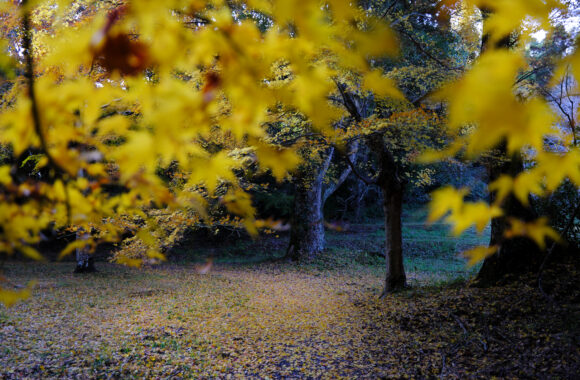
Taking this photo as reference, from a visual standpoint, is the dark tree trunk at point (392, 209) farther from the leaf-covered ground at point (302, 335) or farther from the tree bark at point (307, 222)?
the tree bark at point (307, 222)

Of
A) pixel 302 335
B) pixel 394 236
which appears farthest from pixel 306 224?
pixel 302 335

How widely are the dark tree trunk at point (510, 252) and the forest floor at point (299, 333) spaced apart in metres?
0.38

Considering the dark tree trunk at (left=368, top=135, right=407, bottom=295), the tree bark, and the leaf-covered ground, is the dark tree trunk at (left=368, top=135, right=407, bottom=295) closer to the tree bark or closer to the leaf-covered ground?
the leaf-covered ground

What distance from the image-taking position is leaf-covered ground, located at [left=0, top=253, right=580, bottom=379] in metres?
4.16

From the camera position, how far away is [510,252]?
6281mm

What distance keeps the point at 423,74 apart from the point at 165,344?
Answer: 6.27 m

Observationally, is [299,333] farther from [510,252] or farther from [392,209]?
[510,252]

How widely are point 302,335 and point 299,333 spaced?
11 centimetres

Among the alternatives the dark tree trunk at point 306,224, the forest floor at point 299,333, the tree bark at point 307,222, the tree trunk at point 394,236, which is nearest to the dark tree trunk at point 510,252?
the forest floor at point 299,333

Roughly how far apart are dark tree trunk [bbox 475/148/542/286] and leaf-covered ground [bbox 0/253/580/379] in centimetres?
43

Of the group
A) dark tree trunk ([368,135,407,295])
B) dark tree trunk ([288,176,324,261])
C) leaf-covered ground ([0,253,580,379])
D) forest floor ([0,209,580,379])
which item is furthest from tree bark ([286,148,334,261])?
dark tree trunk ([368,135,407,295])

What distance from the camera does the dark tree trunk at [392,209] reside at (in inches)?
288

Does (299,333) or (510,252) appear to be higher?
(510,252)

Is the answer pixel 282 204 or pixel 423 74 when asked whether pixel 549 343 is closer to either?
pixel 423 74
